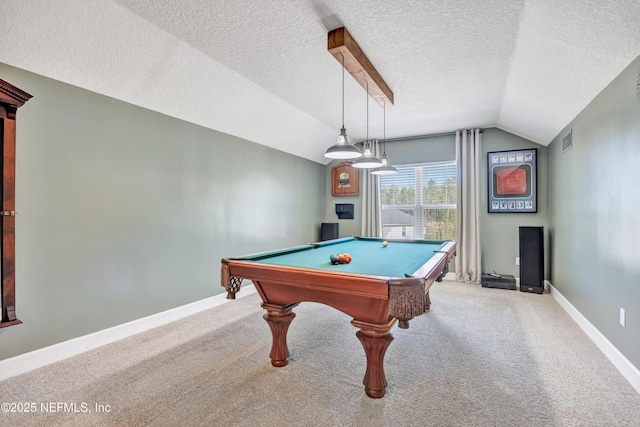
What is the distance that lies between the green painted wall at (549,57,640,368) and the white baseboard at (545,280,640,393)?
0.15ft

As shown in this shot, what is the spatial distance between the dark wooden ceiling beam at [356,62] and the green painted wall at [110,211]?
6.37 feet

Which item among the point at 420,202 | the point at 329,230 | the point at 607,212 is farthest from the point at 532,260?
the point at 329,230

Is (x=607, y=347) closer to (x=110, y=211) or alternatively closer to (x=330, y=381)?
(x=330, y=381)

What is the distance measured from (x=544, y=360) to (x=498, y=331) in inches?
23.1

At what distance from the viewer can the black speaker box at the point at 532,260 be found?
4.28 metres

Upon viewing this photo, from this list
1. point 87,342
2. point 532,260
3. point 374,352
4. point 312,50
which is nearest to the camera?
point 374,352

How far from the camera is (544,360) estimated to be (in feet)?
7.62

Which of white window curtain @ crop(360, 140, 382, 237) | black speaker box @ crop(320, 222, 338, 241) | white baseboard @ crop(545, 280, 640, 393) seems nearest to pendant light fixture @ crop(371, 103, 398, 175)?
white window curtain @ crop(360, 140, 382, 237)

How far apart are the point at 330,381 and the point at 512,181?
4.38m

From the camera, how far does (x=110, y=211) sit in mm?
2697

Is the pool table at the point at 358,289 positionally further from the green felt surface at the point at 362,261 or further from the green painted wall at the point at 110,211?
the green painted wall at the point at 110,211

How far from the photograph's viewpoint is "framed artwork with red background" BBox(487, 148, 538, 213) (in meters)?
4.64

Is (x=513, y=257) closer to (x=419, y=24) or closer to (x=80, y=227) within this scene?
(x=419, y=24)

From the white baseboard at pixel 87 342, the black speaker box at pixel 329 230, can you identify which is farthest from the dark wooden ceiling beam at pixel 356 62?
the white baseboard at pixel 87 342
